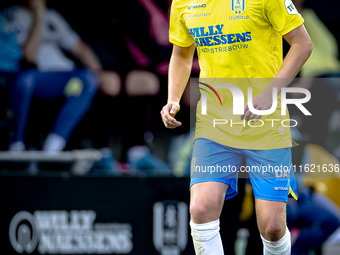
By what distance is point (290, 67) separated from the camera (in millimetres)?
2318

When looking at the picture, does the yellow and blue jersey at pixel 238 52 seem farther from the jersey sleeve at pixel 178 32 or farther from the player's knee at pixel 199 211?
the player's knee at pixel 199 211

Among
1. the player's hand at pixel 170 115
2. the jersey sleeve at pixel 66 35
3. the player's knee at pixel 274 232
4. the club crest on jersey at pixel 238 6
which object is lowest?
the player's knee at pixel 274 232

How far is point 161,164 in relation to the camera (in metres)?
4.88

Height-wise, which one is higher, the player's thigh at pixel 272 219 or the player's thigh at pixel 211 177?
the player's thigh at pixel 211 177

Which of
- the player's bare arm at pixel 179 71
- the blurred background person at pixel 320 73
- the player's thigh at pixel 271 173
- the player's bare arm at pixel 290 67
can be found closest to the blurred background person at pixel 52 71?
the blurred background person at pixel 320 73

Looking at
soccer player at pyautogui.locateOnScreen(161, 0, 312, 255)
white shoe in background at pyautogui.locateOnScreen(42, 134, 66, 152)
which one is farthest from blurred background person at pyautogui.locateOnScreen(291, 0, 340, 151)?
white shoe in background at pyautogui.locateOnScreen(42, 134, 66, 152)

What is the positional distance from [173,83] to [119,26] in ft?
8.73

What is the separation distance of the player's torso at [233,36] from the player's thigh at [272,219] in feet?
2.49

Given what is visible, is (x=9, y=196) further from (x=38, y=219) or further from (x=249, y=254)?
(x=249, y=254)

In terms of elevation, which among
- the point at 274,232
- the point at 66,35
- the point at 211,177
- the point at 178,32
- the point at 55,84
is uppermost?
the point at 66,35

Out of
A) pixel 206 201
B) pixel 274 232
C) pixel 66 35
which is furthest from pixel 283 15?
pixel 66 35

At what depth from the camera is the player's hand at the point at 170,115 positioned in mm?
2371

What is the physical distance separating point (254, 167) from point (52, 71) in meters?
3.36

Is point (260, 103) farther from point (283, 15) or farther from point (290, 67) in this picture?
point (283, 15)
